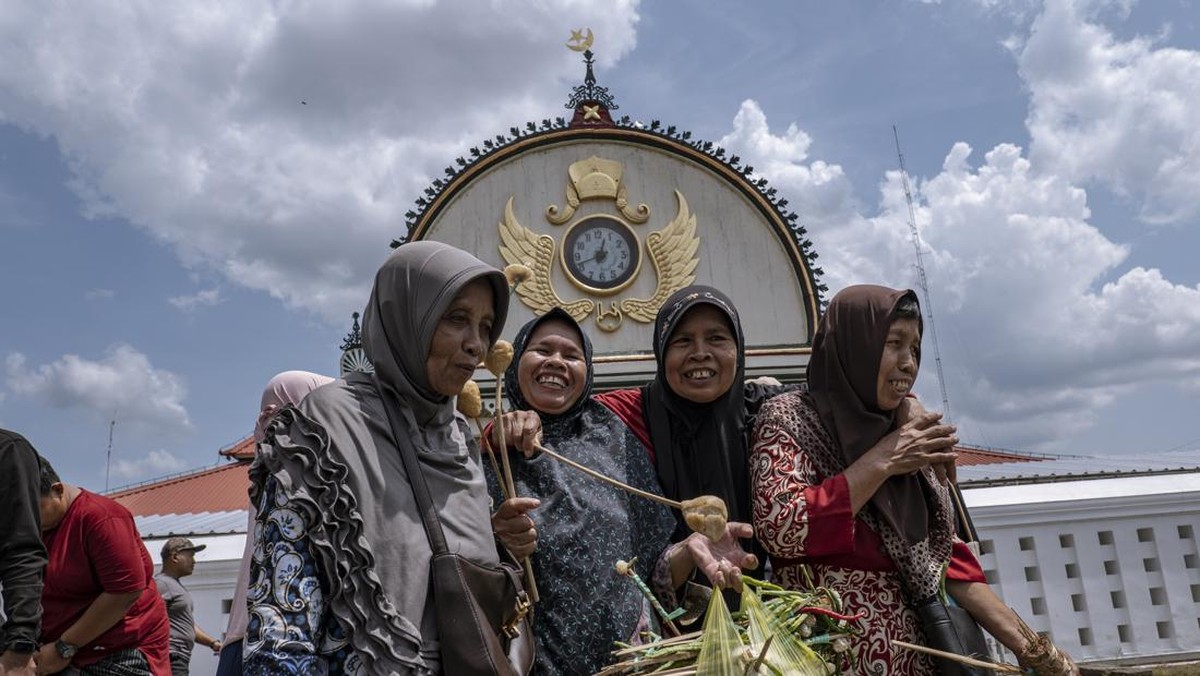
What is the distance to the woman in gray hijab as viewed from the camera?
1399mm

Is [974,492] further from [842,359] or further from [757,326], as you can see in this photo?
[757,326]

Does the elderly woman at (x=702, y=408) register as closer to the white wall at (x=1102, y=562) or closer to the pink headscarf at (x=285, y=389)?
the pink headscarf at (x=285, y=389)

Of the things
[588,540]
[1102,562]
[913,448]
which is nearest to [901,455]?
[913,448]

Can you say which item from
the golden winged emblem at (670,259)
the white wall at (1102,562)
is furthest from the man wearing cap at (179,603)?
the golden winged emblem at (670,259)

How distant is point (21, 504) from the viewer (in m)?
2.60

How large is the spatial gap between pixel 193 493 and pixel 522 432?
11.6 m

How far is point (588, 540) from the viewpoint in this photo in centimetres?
216

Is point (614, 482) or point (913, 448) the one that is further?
point (913, 448)

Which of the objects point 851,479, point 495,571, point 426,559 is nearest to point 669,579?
point 851,479

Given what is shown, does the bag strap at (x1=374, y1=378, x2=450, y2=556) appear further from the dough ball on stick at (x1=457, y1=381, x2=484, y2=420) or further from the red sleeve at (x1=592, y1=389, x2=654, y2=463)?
the red sleeve at (x1=592, y1=389, x2=654, y2=463)

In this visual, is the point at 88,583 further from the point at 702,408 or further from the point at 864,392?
the point at 864,392

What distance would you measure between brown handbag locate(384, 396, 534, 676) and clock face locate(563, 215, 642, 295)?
29.1ft

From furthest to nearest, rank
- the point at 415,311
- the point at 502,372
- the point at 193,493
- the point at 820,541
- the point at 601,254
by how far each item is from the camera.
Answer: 1. the point at 193,493
2. the point at 601,254
3. the point at 820,541
4. the point at 502,372
5. the point at 415,311

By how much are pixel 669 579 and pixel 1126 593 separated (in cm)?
441
